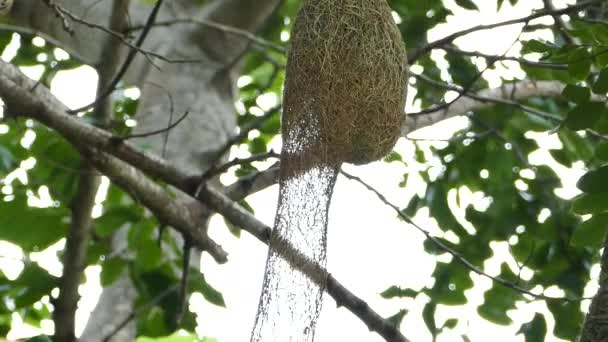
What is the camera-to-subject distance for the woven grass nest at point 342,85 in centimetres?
176

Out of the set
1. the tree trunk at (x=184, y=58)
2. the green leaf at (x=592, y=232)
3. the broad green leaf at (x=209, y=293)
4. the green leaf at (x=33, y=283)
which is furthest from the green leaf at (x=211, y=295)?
the green leaf at (x=592, y=232)

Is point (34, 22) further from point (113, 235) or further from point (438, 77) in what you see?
point (438, 77)

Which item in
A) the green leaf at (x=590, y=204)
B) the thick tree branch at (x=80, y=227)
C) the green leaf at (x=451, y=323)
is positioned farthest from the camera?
the green leaf at (x=451, y=323)

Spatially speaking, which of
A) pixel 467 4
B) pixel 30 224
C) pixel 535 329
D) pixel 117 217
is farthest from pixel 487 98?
pixel 30 224

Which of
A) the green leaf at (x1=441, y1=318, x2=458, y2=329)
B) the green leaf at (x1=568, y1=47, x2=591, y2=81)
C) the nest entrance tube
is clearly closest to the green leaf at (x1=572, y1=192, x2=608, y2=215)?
the green leaf at (x1=568, y1=47, x2=591, y2=81)

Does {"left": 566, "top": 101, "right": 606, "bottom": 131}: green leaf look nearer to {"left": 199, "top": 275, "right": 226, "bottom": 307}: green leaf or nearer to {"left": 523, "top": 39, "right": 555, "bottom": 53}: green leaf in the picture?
{"left": 523, "top": 39, "right": 555, "bottom": 53}: green leaf

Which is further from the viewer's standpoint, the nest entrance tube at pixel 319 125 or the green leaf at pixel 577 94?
the green leaf at pixel 577 94

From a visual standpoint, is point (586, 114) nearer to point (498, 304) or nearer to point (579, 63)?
point (579, 63)

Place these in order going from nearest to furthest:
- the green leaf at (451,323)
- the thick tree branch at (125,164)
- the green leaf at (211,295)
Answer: the thick tree branch at (125,164)
the green leaf at (211,295)
the green leaf at (451,323)

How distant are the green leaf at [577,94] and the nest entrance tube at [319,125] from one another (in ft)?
1.07

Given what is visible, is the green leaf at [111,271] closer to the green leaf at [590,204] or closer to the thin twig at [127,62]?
the thin twig at [127,62]

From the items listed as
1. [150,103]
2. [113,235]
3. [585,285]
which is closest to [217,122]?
[150,103]

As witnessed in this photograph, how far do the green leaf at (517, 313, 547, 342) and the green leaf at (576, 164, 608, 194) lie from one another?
3.98 ft

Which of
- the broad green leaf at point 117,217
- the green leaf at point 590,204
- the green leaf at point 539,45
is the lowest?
the green leaf at point 590,204
